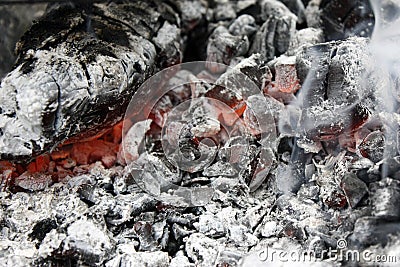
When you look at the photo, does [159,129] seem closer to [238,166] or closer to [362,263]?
[238,166]

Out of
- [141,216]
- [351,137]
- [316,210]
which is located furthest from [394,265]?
[141,216]

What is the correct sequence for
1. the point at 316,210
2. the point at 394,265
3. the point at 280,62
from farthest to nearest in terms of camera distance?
the point at 280,62 → the point at 316,210 → the point at 394,265

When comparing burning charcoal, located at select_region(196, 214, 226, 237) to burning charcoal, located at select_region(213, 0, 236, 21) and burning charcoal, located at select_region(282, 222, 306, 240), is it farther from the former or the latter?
burning charcoal, located at select_region(213, 0, 236, 21)

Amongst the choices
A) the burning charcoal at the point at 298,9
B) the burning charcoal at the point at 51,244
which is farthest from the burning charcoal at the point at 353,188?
the burning charcoal at the point at 298,9

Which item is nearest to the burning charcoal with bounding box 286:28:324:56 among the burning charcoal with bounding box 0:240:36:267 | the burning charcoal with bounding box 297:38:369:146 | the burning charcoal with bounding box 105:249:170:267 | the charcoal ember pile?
the charcoal ember pile

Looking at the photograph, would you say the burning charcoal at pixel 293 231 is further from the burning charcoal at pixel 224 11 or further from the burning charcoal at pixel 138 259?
the burning charcoal at pixel 224 11

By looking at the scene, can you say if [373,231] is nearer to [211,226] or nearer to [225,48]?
[211,226]

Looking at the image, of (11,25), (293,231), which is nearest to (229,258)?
(293,231)
